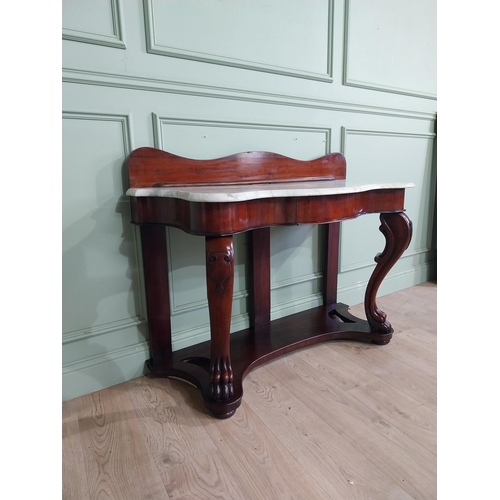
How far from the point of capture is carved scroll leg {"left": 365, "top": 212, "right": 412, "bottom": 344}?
1.33 metres

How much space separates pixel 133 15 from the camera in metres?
1.11

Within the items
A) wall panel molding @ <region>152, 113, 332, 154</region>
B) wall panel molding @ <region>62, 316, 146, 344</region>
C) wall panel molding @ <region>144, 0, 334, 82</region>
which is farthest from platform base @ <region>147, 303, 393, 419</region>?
wall panel molding @ <region>144, 0, 334, 82</region>

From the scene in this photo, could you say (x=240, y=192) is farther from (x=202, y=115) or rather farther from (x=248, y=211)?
(x=202, y=115)

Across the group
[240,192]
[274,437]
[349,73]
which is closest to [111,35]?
[240,192]

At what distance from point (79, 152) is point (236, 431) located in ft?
3.05

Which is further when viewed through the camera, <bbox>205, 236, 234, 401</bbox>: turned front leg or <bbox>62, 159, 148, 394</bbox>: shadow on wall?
<bbox>62, 159, 148, 394</bbox>: shadow on wall

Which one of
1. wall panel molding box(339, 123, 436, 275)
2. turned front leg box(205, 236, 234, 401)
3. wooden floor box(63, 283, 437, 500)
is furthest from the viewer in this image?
wall panel molding box(339, 123, 436, 275)

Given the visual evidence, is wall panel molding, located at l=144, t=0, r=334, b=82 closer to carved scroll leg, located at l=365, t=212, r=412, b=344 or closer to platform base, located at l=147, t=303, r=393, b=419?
carved scroll leg, located at l=365, t=212, r=412, b=344

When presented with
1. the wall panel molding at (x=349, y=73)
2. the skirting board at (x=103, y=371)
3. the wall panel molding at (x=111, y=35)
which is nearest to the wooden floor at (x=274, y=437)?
the skirting board at (x=103, y=371)

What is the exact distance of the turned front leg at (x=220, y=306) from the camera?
0.94m

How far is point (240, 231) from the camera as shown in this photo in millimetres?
954

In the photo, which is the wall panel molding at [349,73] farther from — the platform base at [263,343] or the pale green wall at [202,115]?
the platform base at [263,343]

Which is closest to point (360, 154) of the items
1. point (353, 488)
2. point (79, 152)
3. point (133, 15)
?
point (133, 15)
